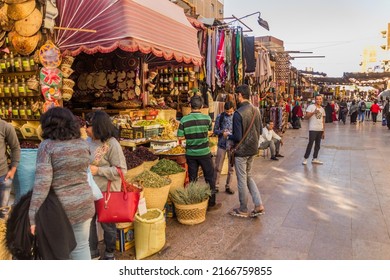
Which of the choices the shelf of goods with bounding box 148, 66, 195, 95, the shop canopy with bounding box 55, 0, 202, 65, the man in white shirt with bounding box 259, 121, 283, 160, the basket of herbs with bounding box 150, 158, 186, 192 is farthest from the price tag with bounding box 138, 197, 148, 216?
the shelf of goods with bounding box 148, 66, 195, 95

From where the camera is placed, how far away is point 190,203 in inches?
184

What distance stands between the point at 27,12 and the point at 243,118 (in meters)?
4.04

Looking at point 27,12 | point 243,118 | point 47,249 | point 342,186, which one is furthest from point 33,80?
point 342,186

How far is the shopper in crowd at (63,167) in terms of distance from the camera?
244 centimetres

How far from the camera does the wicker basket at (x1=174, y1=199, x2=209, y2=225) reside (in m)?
4.63

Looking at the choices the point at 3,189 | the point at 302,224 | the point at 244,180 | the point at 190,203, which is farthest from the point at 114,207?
the point at 302,224

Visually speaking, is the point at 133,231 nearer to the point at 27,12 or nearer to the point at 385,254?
the point at 385,254

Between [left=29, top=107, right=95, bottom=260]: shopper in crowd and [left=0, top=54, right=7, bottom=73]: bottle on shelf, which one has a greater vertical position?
[left=0, top=54, right=7, bottom=73]: bottle on shelf

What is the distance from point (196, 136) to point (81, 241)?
2.62m

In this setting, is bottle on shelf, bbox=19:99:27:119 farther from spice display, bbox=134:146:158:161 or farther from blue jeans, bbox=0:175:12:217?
blue jeans, bbox=0:175:12:217

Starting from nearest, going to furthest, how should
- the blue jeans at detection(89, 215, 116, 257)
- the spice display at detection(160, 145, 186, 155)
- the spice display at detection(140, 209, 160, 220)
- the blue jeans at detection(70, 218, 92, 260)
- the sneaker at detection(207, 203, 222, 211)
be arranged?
1. the blue jeans at detection(70, 218, 92, 260)
2. the blue jeans at detection(89, 215, 116, 257)
3. the spice display at detection(140, 209, 160, 220)
4. the sneaker at detection(207, 203, 222, 211)
5. the spice display at detection(160, 145, 186, 155)

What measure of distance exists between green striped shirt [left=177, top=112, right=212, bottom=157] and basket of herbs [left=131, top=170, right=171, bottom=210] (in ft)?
2.76

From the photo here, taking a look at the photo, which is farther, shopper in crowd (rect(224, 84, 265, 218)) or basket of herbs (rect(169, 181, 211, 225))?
shopper in crowd (rect(224, 84, 265, 218))

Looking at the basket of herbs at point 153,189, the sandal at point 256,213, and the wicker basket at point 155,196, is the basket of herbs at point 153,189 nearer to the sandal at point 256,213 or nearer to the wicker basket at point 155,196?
the wicker basket at point 155,196
